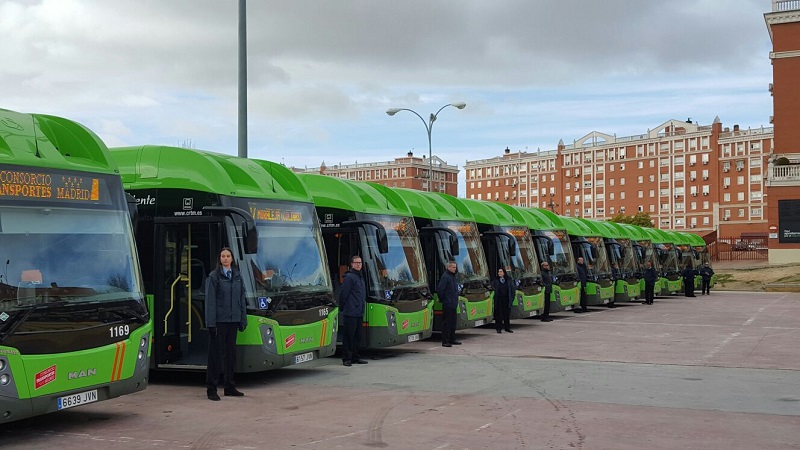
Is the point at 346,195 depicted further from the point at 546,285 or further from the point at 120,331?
the point at 546,285

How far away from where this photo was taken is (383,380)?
13.1 metres

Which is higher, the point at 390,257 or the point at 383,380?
the point at 390,257

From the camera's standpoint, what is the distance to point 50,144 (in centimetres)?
931

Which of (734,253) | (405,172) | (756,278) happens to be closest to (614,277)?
(756,278)

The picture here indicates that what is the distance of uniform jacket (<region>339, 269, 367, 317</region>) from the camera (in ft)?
47.8

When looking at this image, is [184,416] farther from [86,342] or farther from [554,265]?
[554,265]

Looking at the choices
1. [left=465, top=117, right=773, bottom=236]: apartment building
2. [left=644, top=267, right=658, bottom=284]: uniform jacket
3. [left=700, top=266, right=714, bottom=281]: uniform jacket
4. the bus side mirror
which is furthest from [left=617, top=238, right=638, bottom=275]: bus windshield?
[left=465, top=117, right=773, bottom=236]: apartment building

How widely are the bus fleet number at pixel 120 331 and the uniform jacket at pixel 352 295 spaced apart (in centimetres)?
560

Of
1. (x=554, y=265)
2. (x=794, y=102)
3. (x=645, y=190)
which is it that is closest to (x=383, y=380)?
(x=554, y=265)

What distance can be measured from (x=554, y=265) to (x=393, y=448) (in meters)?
18.8

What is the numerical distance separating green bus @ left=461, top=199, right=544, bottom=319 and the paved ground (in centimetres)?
468

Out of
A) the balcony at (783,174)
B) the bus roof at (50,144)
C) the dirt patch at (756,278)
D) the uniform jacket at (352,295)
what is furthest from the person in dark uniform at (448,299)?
the balcony at (783,174)

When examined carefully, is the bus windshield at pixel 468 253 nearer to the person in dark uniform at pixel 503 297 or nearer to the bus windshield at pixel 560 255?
the person in dark uniform at pixel 503 297

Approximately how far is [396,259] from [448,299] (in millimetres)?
2130
